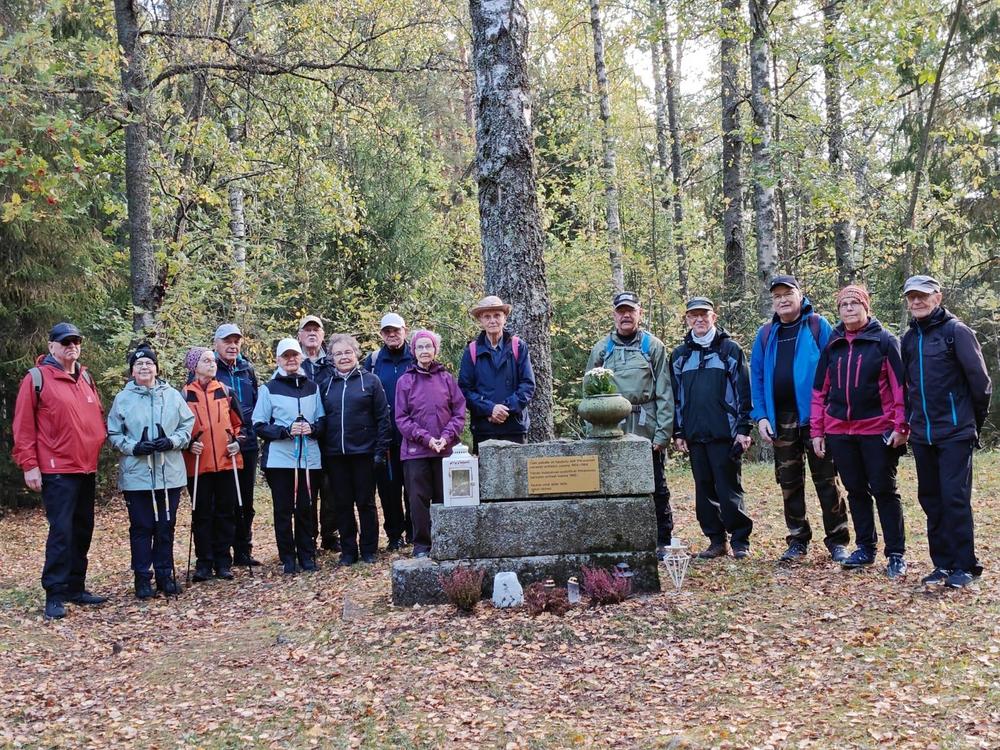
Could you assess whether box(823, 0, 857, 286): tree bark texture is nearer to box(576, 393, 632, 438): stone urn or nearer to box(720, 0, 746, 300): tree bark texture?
box(720, 0, 746, 300): tree bark texture

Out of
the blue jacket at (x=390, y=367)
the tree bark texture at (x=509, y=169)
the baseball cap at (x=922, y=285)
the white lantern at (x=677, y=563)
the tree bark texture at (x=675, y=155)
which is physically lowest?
the white lantern at (x=677, y=563)

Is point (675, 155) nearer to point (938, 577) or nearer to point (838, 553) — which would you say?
point (838, 553)

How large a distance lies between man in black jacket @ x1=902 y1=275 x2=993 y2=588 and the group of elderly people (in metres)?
0.01

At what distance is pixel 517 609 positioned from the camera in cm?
584

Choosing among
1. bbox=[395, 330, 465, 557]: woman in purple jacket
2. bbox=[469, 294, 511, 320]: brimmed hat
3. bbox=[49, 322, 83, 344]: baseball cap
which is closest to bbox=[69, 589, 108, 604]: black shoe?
bbox=[49, 322, 83, 344]: baseball cap

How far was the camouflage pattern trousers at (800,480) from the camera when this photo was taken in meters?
6.60

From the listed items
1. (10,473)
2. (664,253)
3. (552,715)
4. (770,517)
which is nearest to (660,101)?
(664,253)

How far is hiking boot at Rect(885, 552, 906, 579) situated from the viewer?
237 inches

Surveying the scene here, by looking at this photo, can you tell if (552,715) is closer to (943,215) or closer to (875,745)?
(875,745)

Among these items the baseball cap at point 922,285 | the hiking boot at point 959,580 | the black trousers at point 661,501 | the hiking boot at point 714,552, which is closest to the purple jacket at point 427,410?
the black trousers at point 661,501

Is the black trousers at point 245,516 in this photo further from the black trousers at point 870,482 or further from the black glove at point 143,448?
the black trousers at point 870,482

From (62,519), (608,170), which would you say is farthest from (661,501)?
(608,170)

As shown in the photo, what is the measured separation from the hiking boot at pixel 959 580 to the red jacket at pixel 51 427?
20.8ft

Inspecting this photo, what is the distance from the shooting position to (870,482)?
6082mm
